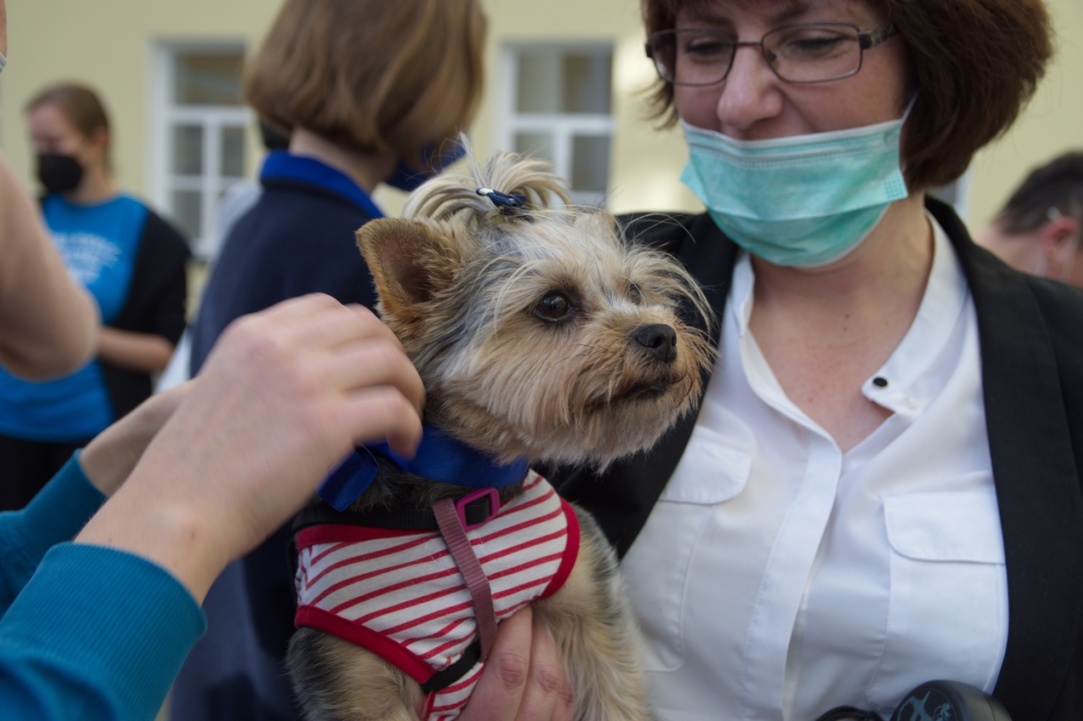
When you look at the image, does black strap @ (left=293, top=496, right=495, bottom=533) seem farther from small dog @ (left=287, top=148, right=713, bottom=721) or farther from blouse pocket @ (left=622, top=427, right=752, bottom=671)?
blouse pocket @ (left=622, top=427, right=752, bottom=671)

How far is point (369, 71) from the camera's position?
8.89 ft

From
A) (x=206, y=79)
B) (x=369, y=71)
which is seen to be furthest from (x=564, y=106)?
(x=369, y=71)

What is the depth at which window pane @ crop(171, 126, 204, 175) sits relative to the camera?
12.6 m

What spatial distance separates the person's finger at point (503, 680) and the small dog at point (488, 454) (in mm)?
31

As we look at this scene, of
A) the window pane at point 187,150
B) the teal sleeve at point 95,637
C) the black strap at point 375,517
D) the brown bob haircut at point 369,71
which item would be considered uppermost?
the brown bob haircut at point 369,71

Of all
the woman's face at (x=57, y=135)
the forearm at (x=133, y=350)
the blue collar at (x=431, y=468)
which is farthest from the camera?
the woman's face at (x=57, y=135)

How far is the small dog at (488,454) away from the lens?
5.80 ft

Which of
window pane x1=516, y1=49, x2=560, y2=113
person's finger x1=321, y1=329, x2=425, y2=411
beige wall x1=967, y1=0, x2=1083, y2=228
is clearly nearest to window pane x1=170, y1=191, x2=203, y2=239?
window pane x1=516, y1=49, x2=560, y2=113

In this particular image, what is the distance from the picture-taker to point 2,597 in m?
1.68

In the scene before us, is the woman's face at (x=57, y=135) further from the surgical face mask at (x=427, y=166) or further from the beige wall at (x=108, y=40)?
the beige wall at (x=108, y=40)

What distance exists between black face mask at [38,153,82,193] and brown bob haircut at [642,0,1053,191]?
3.99 m

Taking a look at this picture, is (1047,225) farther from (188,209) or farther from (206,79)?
(188,209)

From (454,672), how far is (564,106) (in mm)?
10656

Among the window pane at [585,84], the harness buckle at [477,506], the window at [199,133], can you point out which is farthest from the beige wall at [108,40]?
the harness buckle at [477,506]
